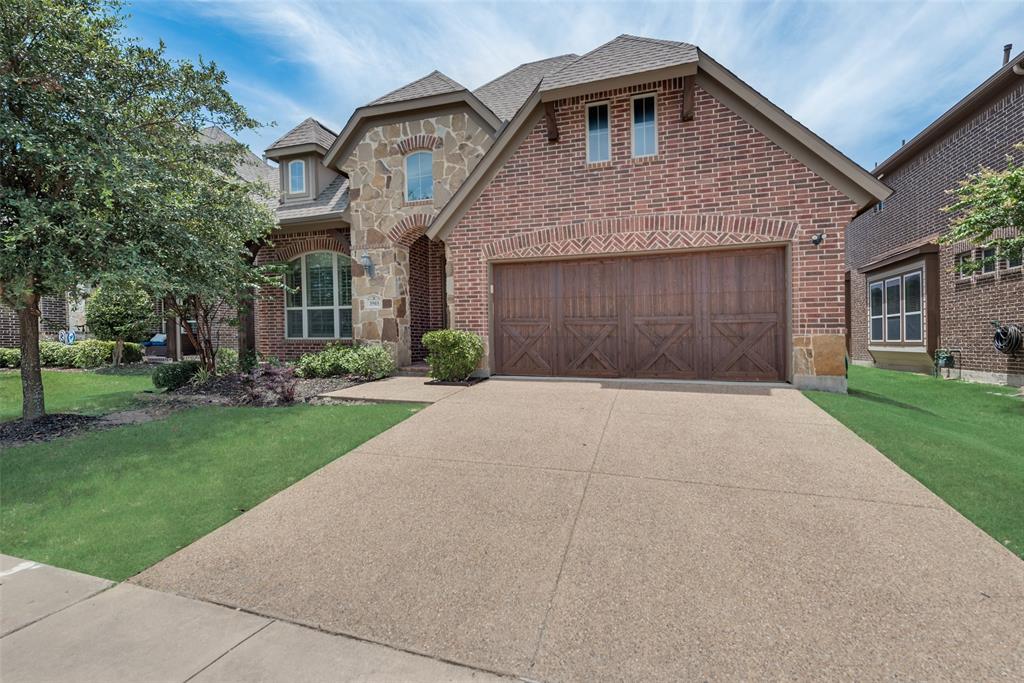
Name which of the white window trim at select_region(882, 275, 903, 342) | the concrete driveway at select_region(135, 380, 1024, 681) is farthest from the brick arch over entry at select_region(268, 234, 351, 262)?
the white window trim at select_region(882, 275, 903, 342)

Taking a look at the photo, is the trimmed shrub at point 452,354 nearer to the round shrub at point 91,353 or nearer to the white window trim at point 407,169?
the white window trim at point 407,169

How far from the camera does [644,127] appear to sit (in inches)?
344

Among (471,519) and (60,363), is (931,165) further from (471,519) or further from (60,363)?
(60,363)

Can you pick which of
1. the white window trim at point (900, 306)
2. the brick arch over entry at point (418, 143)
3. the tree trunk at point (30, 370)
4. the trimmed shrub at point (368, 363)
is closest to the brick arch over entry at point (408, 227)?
the brick arch over entry at point (418, 143)

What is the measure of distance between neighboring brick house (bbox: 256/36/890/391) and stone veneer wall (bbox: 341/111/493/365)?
0.27 feet

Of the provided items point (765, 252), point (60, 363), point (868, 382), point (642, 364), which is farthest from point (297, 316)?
point (868, 382)

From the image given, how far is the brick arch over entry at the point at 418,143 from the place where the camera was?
1104cm

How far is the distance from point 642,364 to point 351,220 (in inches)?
318

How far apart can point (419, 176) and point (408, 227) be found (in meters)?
1.32

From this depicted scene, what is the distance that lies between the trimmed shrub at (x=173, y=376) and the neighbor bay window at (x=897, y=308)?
19.2 meters

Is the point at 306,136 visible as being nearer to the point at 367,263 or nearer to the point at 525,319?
the point at 367,263

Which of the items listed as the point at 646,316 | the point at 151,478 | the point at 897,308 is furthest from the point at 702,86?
the point at 897,308

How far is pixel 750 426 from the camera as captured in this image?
221 inches

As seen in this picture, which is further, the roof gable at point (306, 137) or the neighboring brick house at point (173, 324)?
the neighboring brick house at point (173, 324)
